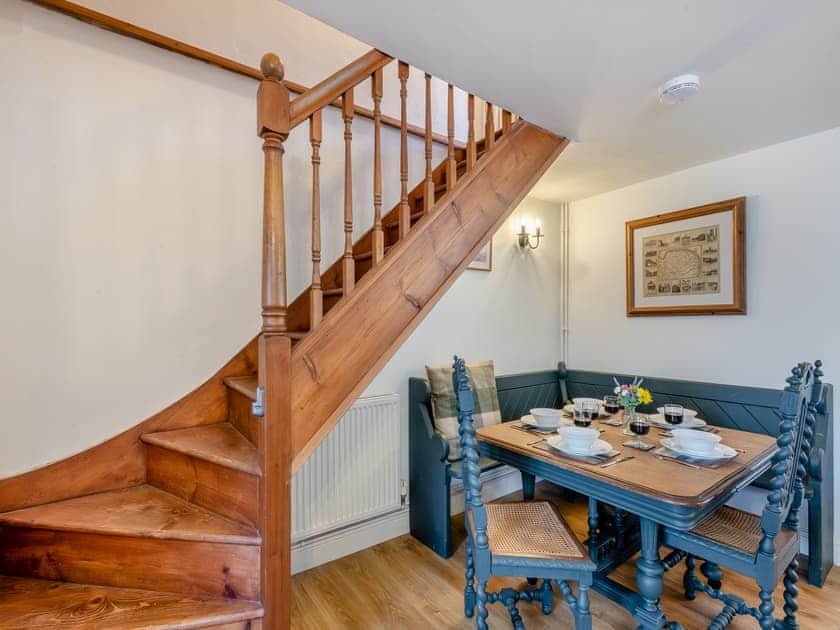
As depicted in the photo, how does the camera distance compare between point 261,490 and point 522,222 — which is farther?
point 522,222

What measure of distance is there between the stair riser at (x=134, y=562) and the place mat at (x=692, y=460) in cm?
155

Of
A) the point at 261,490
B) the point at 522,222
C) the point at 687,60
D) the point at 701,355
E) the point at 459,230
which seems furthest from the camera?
the point at 522,222

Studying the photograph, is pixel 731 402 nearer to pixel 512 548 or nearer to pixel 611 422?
pixel 611 422

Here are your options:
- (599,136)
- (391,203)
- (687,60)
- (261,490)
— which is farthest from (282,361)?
(599,136)

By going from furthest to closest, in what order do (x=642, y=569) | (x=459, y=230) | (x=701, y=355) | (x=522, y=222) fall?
(x=522, y=222) → (x=701, y=355) → (x=459, y=230) → (x=642, y=569)

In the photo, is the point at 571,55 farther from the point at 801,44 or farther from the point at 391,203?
the point at 391,203

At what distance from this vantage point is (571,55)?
155 cm

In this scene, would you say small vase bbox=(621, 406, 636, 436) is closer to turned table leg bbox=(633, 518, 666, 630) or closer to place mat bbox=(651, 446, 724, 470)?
place mat bbox=(651, 446, 724, 470)

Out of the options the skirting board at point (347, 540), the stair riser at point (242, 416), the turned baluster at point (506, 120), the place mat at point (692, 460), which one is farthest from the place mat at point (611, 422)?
the stair riser at point (242, 416)

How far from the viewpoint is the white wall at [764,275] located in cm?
223

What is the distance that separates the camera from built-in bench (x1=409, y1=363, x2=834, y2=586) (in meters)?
2.02

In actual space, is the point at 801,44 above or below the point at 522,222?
above

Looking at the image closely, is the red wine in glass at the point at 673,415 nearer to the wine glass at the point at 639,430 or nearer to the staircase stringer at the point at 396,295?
the wine glass at the point at 639,430

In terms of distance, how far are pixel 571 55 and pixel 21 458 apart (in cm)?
257
